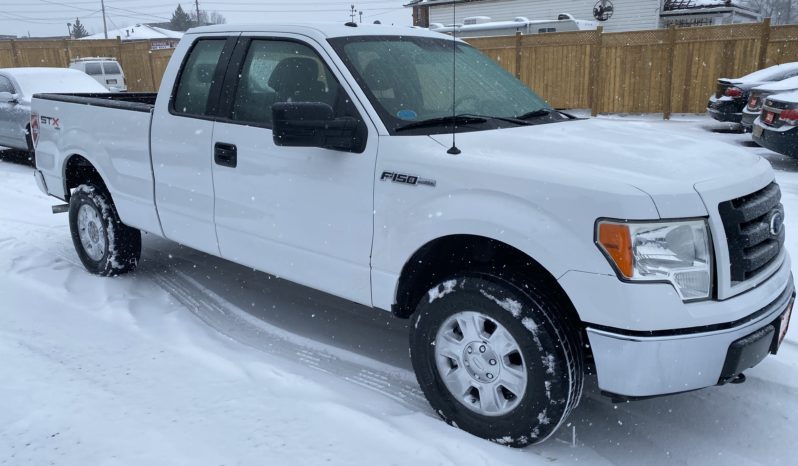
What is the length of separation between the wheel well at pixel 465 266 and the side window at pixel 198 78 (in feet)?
6.11

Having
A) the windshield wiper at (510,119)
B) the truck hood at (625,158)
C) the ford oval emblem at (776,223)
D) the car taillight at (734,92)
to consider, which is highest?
the windshield wiper at (510,119)

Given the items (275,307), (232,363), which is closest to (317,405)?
(232,363)

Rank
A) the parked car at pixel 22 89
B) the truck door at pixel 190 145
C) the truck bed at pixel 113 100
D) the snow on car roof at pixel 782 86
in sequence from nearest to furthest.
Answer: the truck door at pixel 190 145 < the truck bed at pixel 113 100 < the snow on car roof at pixel 782 86 < the parked car at pixel 22 89

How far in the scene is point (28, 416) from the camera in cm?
310

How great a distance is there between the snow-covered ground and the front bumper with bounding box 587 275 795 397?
1.83 feet

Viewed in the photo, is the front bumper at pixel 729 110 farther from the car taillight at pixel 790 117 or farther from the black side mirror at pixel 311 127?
the black side mirror at pixel 311 127

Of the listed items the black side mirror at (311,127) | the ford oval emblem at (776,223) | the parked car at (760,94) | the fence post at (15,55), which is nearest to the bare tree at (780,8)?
the parked car at (760,94)

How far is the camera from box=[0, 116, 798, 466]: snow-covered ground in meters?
2.88

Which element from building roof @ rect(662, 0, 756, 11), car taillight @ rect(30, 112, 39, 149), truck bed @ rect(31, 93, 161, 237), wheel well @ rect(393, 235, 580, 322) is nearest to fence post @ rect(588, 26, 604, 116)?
truck bed @ rect(31, 93, 161, 237)

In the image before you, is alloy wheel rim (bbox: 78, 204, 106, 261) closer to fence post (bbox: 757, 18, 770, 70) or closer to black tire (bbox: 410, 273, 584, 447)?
black tire (bbox: 410, 273, 584, 447)

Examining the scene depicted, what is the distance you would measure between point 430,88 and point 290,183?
94cm

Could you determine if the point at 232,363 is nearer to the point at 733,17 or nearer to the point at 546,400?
the point at 546,400

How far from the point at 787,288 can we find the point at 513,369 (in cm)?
134

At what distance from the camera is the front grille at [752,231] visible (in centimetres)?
263
